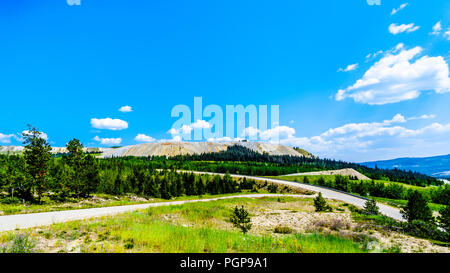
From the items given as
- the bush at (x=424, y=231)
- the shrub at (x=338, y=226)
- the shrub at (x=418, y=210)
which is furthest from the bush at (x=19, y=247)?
the shrub at (x=418, y=210)

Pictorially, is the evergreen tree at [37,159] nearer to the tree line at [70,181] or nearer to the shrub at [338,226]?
the tree line at [70,181]

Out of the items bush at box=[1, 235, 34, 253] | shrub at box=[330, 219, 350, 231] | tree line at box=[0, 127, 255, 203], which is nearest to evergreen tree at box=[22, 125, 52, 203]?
tree line at box=[0, 127, 255, 203]

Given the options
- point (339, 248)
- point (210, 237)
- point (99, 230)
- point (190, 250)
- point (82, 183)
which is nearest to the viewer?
point (190, 250)

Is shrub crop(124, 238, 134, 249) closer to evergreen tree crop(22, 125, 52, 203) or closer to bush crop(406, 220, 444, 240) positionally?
bush crop(406, 220, 444, 240)

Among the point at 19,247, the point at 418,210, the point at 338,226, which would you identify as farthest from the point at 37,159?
the point at 418,210

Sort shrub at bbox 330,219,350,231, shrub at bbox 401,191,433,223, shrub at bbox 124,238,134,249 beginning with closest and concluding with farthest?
shrub at bbox 124,238,134,249 < shrub at bbox 330,219,350,231 < shrub at bbox 401,191,433,223

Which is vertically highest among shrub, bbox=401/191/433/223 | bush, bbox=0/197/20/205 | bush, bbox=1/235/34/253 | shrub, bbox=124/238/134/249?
bush, bbox=1/235/34/253

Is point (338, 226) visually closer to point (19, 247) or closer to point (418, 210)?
point (418, 210)
